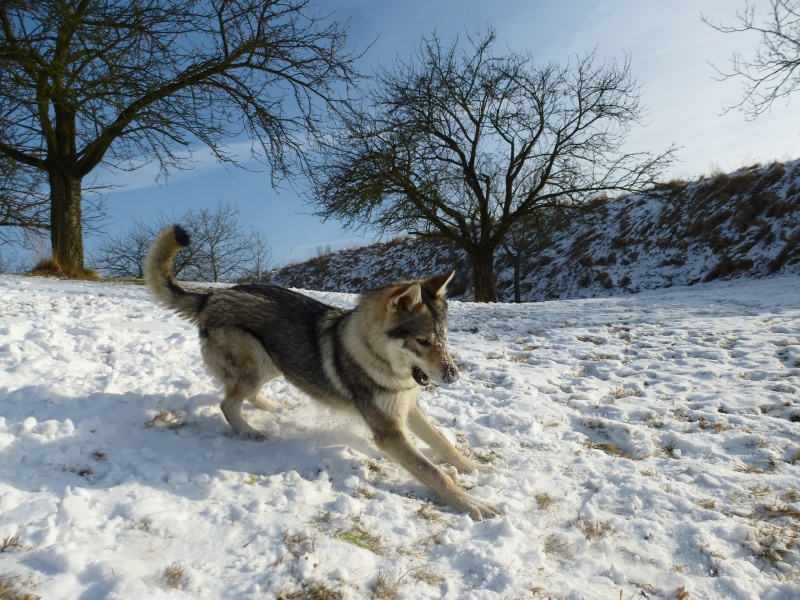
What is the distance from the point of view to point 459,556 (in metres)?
2.82

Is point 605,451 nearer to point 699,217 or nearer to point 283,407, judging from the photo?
point 283,407

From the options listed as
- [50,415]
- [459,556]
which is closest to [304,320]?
[50,415]

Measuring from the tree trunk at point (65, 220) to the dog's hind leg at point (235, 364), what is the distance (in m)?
11.3

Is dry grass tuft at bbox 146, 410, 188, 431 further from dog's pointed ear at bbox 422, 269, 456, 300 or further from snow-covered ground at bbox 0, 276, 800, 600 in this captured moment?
dog's pointed ear at bbox 422, 269, 456, 300

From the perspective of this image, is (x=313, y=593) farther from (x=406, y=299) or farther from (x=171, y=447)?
(x=406, y=299)

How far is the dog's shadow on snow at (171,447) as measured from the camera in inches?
122

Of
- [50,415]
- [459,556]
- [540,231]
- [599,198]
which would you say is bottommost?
[459,556]

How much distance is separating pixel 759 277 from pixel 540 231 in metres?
7.60

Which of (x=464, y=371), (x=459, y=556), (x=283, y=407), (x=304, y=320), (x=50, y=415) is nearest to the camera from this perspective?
(x=459, y=556)

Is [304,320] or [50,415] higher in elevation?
[304,320]

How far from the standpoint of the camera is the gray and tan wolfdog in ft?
12.9

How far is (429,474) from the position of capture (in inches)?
142

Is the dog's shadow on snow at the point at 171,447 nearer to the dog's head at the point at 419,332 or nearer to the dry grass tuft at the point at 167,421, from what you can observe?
the dry grass tuft at the point at 167,421

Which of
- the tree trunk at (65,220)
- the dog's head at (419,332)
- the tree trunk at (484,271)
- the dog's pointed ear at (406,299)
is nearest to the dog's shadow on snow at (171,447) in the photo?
the dog's head at (419,332)
